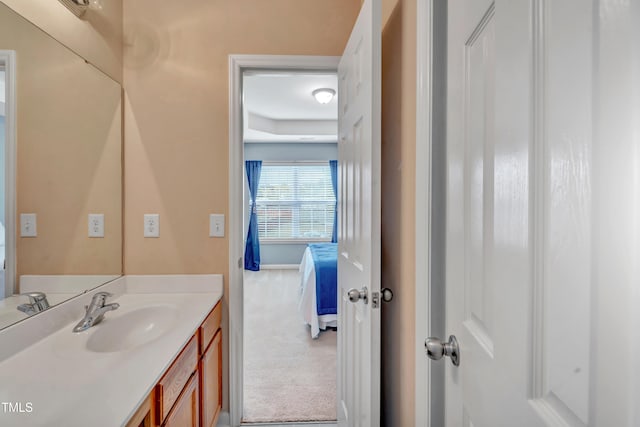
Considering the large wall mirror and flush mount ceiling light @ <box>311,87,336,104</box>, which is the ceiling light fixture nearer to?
the large wall mirror

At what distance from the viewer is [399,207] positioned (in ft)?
3.73

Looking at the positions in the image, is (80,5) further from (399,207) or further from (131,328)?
(399,207)

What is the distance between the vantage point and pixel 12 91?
3.47 feet

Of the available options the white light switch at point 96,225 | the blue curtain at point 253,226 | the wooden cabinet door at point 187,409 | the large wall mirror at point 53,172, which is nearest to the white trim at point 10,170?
the large wall mirror at point 53,172

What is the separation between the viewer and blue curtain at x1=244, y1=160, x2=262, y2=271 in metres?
5.72

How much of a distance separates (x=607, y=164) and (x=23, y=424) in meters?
1.18

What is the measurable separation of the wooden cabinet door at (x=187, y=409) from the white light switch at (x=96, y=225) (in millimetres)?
895

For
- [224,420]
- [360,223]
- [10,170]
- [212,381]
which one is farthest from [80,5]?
[224,420]

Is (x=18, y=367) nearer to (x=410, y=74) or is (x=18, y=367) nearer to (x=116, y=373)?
(x=116, y=373)

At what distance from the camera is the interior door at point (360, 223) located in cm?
104

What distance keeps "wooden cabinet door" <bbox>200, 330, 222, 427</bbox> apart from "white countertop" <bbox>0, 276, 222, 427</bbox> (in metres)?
0.31

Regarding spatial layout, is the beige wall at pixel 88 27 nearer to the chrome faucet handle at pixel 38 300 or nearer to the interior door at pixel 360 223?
the chrome faucet handle at pixel 38 300

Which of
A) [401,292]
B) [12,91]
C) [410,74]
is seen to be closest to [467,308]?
[401,292]

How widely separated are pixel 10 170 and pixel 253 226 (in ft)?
15.6
